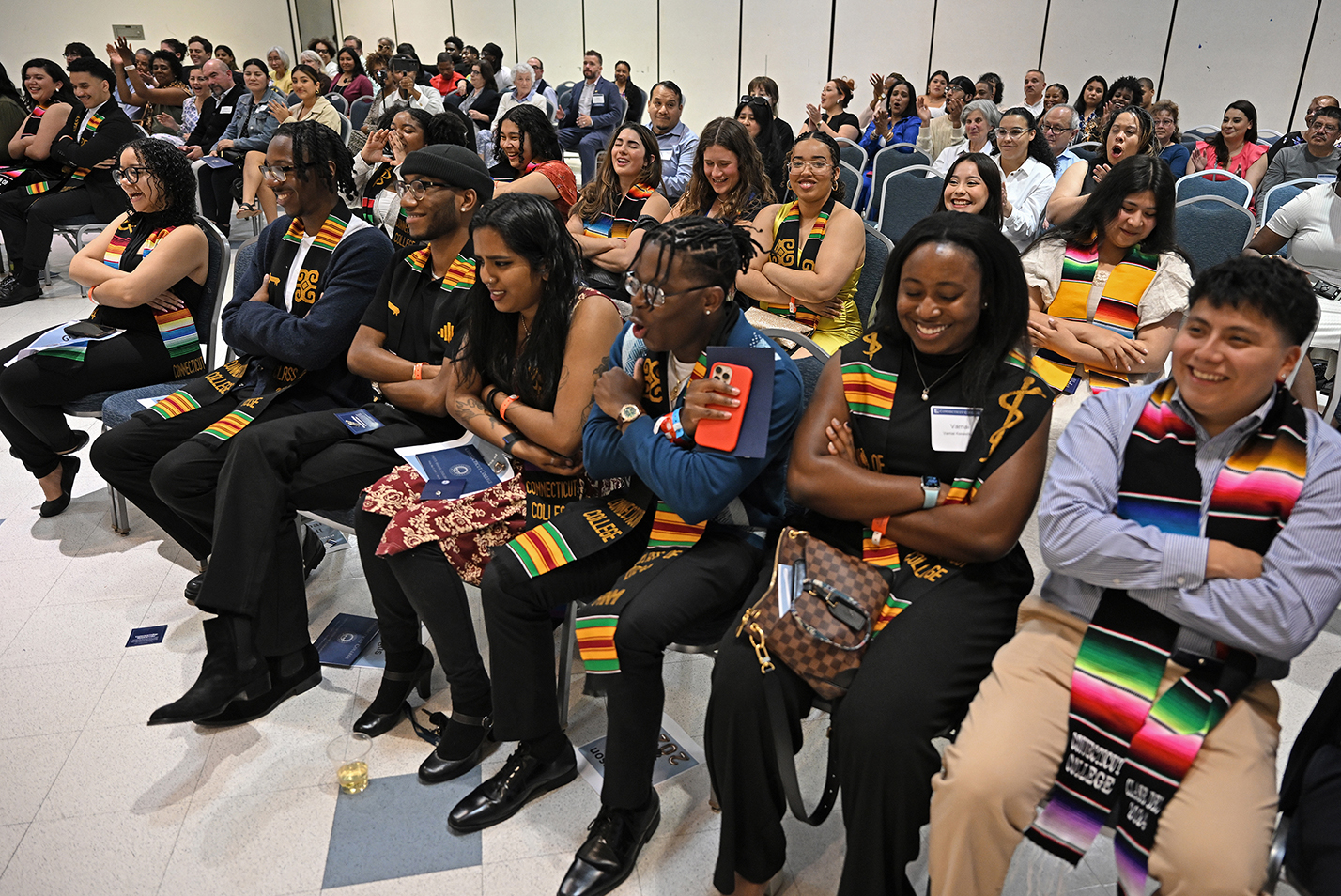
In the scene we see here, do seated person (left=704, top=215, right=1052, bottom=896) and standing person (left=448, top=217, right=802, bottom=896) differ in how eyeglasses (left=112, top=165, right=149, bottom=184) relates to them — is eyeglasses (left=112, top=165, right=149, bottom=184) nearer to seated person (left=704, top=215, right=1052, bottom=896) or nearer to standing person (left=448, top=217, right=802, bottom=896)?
standing person (left=448, top=217, right=802, bottom=896)

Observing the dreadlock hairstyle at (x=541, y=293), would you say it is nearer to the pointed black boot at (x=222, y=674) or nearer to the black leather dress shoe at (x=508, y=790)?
the black leather dress shoe at (x=508, y=790)

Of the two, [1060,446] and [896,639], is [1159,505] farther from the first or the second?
[896,639]

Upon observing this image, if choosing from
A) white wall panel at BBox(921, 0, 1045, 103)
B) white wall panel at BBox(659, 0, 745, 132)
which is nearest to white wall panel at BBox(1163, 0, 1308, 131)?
white wall panel at BBox(921, 0, 1045, 103)

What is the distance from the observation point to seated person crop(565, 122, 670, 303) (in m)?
4.09

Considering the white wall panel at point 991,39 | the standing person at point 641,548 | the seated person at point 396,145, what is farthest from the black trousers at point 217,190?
the white wall panel at point 991,39

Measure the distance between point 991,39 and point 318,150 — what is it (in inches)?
415

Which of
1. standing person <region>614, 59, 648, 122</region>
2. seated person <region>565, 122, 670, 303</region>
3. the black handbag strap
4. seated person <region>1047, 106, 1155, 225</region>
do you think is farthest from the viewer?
standing person <region>614, 59, 648, 122</region>

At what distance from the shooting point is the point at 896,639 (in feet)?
5.24

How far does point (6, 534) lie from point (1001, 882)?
3.52 m

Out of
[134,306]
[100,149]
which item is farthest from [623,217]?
[100,149]

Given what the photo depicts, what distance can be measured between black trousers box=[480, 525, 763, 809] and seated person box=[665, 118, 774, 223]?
6.93ft

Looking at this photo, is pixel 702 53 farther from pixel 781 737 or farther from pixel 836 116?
pixel 781 737

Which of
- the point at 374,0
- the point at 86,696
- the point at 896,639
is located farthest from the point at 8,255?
the point at 374,0

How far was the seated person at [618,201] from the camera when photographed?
13.4 ft
